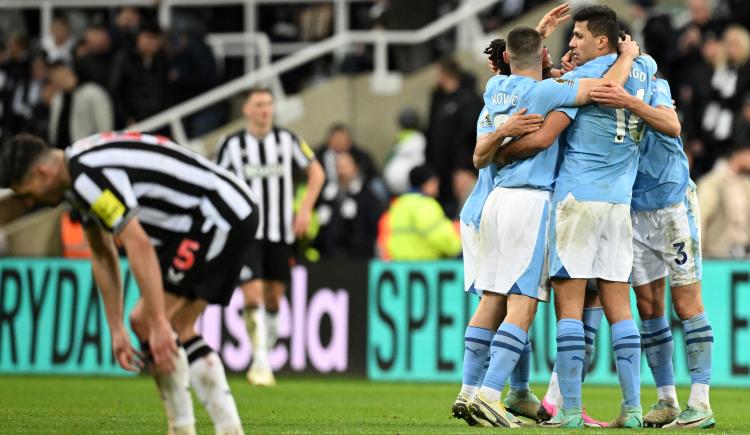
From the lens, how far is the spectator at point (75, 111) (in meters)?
17.9

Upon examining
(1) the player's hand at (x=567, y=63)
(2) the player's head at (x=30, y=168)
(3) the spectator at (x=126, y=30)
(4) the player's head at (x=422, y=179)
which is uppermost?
(3) the spectator at (x=126, y=30)

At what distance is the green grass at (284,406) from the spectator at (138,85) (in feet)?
16.0

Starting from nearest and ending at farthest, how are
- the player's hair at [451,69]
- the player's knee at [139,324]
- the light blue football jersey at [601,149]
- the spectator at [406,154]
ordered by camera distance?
the player's knee at [139,324] → the light blue football jersey at [601,149] → the player's hair at [451,69] → the spectator at [406,154]

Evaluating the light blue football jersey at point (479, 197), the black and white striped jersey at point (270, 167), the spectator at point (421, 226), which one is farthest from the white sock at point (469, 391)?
the spectator at point (421, 226)

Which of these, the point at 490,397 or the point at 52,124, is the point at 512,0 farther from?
the point at 490,397

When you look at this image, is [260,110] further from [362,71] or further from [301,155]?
[362,71]

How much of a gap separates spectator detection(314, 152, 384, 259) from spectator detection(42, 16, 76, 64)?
17.2 ft

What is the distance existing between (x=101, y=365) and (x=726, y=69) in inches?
284

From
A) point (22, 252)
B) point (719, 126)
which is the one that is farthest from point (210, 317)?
point (719, 126)

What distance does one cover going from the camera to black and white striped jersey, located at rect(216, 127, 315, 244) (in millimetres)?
13820

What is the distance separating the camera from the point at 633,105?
8.44 m

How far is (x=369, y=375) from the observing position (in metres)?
14.8

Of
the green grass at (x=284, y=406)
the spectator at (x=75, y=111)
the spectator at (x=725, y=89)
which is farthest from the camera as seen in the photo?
the spectator at (x=75, y=111)

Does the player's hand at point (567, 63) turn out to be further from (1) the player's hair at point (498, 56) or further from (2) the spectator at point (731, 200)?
(2) the spectator at point (731, 200)
